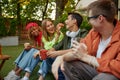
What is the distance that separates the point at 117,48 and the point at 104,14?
1.06ft

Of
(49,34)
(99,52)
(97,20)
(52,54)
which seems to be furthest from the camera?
(49,34)

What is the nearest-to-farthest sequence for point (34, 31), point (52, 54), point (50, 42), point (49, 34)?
1. point (52, 54)
2. point (50, 42)
3. point (49, 34)
4. point (34, 31)

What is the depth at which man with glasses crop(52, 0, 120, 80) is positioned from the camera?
2608mm

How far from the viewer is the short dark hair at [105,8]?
2.71 m

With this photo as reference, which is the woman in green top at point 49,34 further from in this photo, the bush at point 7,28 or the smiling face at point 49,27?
the bush at point 7,28

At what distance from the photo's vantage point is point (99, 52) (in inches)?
115

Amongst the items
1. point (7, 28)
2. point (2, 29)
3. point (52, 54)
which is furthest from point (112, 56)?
point (7, 28)

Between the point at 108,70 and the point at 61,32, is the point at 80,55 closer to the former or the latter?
the point at 108,70

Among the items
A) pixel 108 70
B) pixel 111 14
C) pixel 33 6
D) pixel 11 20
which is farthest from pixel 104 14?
pixel 33 6

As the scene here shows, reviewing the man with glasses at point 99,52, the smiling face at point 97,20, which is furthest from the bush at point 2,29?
the smiling face at point 97,20

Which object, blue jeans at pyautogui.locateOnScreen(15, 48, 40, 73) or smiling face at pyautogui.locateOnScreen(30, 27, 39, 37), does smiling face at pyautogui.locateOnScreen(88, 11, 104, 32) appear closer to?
blue jeans at pyautogui.locateOnScreen(15, 48, 40, 73)

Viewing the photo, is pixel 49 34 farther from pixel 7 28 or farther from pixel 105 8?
pixel 7 28

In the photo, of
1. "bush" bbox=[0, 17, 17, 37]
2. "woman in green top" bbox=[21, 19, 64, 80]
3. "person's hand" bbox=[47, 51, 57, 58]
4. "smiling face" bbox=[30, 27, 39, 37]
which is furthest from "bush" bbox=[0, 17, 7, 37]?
"person's hand" bbox=[47, 51, 57, 58]

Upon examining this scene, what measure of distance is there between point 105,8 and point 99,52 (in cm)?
45
